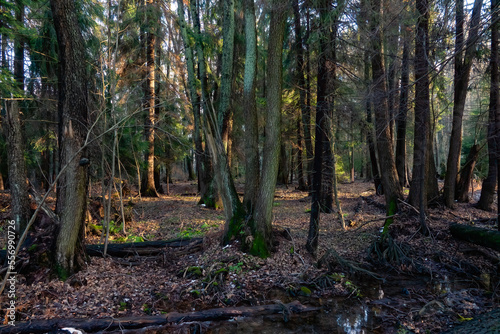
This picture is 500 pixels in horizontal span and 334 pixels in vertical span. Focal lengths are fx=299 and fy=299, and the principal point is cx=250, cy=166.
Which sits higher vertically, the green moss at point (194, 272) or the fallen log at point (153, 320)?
the green moss at point (194, 272)

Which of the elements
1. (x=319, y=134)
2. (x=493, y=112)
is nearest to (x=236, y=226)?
(x=319, y=134)

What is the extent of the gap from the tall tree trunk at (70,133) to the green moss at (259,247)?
349 cm

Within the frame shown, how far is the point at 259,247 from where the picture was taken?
6.75 m

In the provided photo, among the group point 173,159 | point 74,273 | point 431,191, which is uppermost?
point 173,159

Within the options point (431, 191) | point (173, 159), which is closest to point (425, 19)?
point (431, 191)

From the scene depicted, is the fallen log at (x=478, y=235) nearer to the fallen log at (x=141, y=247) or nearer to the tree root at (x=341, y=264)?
the tree root at (x=341, y=264)

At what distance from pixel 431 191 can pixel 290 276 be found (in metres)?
8.22

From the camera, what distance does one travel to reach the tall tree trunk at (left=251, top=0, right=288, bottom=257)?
679cm

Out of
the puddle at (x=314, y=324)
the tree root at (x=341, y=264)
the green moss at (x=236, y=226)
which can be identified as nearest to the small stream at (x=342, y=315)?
the puddle at (x=314, y=324)

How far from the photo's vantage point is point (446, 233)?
8164 mm

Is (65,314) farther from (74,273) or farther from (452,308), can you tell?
(452,308)

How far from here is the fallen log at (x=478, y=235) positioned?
22.4ft

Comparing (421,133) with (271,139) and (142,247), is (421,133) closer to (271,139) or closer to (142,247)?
(271,139)

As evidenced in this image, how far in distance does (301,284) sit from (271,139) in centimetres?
315
